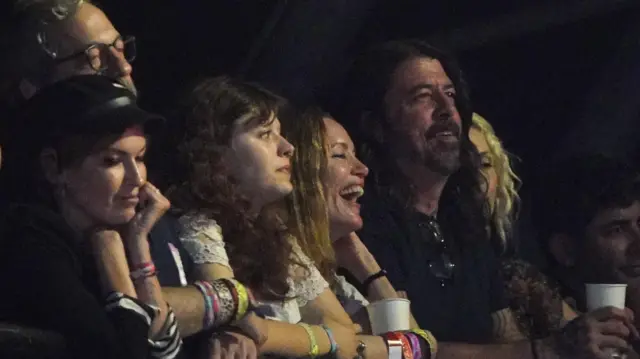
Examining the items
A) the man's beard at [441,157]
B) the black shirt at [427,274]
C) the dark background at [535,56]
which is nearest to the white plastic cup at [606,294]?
the black shirt at [427,274]

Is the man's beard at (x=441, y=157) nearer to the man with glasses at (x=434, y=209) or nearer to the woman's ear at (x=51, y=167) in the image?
the man with glasses at (x=434, y=209)

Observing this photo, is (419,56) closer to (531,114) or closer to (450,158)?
(450,158)

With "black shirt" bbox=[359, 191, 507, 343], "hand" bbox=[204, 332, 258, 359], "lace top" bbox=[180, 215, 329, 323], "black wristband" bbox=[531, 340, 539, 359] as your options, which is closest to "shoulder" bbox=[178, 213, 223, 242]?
"lace top" bbox=[180, 215, 329, 323]

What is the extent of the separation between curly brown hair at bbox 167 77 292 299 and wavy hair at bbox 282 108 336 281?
13 cm

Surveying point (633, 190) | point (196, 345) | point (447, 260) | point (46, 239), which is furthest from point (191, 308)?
point (633, 190)

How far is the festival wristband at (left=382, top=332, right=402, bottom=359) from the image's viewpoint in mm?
A: 3240

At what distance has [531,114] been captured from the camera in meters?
5.29

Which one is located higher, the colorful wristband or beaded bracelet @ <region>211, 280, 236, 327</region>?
beaded bracelet @ <region>211, 280, 236, 327</region>

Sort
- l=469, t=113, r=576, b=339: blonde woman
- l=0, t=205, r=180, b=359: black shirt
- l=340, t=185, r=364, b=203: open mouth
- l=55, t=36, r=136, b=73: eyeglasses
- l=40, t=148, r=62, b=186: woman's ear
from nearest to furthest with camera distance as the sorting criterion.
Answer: l=0, t=205, r=180, b=359: black shirt → l=40, t=148, r=62, b=186: woman's ear → l=55, t=36, r=136, b=73: eyeglasses → l=340, t=185, r=364, b=203: open mouth → l=469, t=113, r=576, b=339: blonde woman

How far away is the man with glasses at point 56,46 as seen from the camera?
9.89 feet

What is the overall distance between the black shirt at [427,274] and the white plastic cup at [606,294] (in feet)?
1.03

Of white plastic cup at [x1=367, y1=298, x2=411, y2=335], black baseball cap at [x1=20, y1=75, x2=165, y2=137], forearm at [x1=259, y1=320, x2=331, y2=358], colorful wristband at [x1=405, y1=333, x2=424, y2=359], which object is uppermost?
black baseball cap at [x1=20, y1=75, x2=165, y2=137]

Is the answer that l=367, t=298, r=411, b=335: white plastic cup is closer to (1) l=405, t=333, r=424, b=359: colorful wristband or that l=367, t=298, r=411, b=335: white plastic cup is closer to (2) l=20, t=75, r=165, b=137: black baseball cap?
(1) l=405, t=333, r=424, b=359: colorful wristband

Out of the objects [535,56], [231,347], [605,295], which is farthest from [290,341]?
[535,56]
